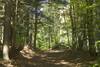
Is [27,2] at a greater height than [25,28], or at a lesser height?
greater

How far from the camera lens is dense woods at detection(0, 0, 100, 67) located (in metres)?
17.7

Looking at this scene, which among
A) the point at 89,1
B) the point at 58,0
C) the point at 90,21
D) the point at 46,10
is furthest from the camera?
the point at 46,10

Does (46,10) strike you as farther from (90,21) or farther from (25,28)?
(90,21)

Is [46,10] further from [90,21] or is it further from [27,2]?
[90,21]

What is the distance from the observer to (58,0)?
106 feet

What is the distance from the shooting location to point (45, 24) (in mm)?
40875

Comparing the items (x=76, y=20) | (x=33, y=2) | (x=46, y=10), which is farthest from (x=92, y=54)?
(x=46, y=10)

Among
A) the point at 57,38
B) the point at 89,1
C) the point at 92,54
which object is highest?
the point at 89,1

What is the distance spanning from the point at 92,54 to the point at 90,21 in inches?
126

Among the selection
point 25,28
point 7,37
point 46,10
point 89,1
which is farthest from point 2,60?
point 46,10

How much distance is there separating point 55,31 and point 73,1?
117 feet

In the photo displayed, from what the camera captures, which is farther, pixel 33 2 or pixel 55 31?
pixel 55 31

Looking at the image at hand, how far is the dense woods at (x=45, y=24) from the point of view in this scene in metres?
17.7

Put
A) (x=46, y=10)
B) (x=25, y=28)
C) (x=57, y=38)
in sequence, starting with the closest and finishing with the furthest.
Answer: (x=25, y=28)
(x=46, y=10)
(x=57, y=38)
